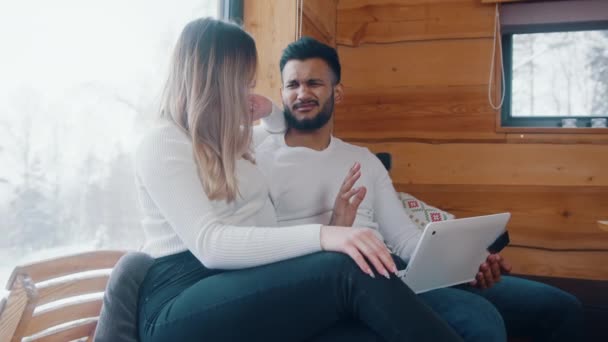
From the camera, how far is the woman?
868 mm

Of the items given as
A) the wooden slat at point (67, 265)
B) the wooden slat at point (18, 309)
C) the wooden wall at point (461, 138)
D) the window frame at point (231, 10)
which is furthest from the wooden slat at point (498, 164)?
the wooden slat at point (18, 309)

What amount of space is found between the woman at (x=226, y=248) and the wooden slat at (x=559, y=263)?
145 centimetres

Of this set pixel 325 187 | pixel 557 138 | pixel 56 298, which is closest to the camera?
pixel 56 298

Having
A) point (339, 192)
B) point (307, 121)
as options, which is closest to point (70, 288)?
point (339, 192)

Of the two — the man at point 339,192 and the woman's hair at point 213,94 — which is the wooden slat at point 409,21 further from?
the woman's hair at point 213,94

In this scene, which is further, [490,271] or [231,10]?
[231,10]

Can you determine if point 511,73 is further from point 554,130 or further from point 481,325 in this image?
point 481,325

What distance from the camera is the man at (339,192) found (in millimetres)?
1389

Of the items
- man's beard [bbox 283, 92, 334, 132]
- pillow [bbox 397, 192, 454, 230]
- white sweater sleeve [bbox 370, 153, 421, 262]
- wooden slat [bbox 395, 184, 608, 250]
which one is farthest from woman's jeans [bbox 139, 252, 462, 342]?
wooden slat [bbox 395, 184, 608, 250]

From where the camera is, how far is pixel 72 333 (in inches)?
41.2

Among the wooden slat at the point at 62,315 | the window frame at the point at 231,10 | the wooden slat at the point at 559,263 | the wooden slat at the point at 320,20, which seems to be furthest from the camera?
the wooden slat at the point at 559,263

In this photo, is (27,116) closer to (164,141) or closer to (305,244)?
(164,141)

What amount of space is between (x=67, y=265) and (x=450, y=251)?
0.81m

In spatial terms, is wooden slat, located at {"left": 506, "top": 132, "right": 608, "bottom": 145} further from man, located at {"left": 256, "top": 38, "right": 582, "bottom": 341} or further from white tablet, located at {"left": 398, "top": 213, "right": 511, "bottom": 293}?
white tablet, located at {"left": 398, "top": 213, "right": 511, "bottom": 293}
